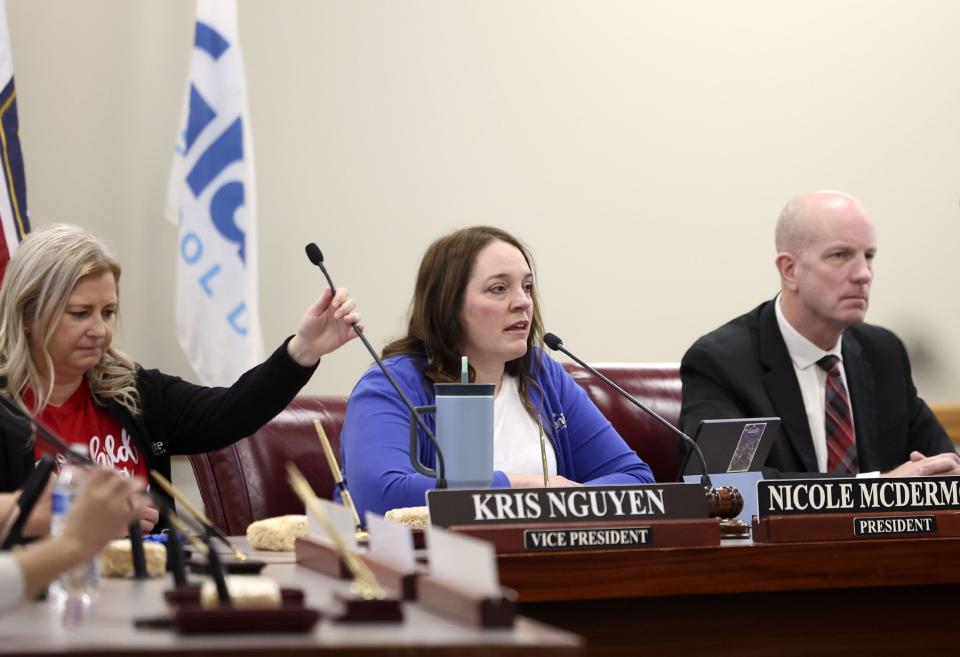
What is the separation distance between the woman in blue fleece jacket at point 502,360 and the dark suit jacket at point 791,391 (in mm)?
404

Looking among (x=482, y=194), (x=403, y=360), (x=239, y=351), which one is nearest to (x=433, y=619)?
(x=403, y=360)

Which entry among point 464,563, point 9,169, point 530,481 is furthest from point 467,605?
point 9,169

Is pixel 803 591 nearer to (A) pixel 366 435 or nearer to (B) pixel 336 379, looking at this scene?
(A) pixel 366 435

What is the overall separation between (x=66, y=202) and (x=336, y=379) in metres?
1.02

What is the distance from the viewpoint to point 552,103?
4.56 m

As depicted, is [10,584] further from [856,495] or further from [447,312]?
[447,312]

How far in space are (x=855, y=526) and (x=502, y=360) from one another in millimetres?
1126

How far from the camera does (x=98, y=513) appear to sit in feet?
3.35

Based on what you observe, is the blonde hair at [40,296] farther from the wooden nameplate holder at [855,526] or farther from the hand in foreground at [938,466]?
the hand in foreground at [938,466]

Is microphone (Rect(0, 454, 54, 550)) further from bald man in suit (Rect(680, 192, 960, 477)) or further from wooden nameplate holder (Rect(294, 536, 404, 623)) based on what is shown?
bald man in suit (Rect(680, 192, 960, 477))

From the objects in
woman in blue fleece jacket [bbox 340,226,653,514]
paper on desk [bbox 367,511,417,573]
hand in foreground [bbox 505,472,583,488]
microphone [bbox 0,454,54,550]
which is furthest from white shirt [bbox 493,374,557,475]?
microphone [bbox 0,454,54,550]

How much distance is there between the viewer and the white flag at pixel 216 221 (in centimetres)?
367

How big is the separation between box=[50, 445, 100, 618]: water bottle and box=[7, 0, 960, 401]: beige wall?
2.78 meters

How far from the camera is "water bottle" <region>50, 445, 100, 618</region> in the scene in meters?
1.04
